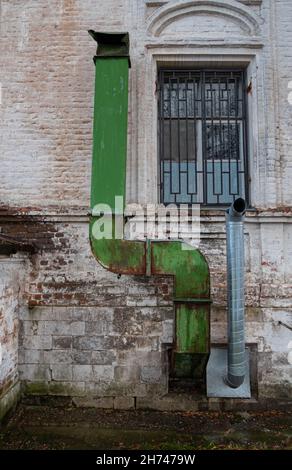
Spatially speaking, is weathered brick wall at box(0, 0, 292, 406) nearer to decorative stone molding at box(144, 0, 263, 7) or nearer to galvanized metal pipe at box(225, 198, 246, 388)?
decorative stone molding at box(144, 0, 263, 7)

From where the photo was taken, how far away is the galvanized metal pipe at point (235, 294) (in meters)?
4.62

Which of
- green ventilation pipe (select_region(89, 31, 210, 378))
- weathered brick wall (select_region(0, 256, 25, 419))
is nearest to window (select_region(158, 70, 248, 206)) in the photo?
green ventilation pipe (select_region(89, 31, 210, 378))

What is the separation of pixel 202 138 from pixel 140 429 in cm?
362

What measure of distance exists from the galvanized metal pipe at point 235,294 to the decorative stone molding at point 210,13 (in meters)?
2.67

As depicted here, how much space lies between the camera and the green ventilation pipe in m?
4.53

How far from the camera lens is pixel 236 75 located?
575 centimetres

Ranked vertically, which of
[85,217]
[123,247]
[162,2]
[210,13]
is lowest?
[123,247]

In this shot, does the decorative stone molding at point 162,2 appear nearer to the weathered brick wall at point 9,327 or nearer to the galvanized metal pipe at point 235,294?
the galvanized metal pipe at point 235,294

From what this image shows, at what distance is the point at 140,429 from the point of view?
4.50m

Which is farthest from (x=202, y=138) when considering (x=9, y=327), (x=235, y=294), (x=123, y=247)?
(x=9, y=327)

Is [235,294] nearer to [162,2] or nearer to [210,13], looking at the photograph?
[210,13]

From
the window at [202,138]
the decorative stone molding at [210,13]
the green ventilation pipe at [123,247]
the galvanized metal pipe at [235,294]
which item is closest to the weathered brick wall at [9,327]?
the green ventilation pipe at [123,247]
